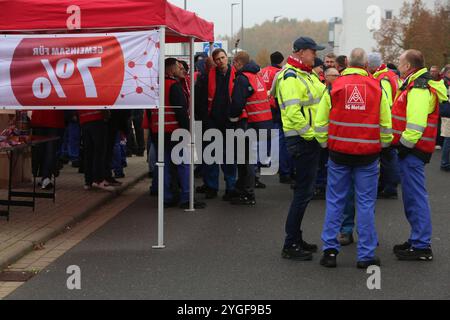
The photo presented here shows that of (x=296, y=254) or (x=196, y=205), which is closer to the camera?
(x=296, y=254)

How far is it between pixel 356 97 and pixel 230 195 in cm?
468

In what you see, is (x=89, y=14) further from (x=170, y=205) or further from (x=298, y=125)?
(x=170, y=205)

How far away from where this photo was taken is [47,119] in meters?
11.7

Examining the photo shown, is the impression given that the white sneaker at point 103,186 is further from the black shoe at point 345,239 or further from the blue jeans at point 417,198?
the blue jeans at point 417,198

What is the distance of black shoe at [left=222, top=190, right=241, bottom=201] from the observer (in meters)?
11.2

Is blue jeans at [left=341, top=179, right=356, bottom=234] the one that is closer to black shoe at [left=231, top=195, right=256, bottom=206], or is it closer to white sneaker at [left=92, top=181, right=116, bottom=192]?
black shoe at [left=231, top=195, right=256, bottom=206]

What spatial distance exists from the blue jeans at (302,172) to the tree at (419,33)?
47.1 m

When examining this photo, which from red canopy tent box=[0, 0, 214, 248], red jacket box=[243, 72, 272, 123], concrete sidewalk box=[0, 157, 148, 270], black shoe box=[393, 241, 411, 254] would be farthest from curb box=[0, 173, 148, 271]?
black shoe box=[393, 241, 411, 254]

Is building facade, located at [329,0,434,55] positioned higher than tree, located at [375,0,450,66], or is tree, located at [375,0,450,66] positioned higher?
building facade, located at [329,0,434,55]

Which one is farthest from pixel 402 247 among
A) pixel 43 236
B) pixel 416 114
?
pixel 43 236

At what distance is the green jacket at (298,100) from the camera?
7332 millimetres

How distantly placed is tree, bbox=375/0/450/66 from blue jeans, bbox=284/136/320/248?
47.1m
